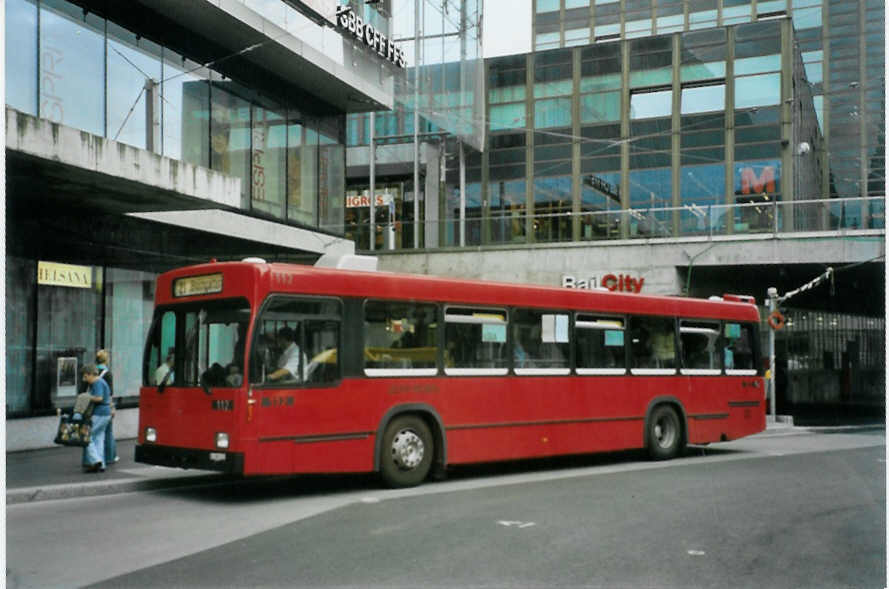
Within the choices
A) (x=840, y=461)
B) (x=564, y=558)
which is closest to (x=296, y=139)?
(x=840, y=461)

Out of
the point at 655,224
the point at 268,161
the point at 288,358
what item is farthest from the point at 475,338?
the point at 655,224

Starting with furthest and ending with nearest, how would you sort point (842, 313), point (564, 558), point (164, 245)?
point (842, 313)
point (164, 245)
point (564, 558)

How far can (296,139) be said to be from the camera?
23.8 m

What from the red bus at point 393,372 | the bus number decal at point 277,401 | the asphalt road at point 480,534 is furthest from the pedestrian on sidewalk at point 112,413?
the bus number decal at point 277,401

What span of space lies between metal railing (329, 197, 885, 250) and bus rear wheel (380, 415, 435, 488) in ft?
43.0

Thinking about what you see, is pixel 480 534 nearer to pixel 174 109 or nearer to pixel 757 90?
pixel 174 109

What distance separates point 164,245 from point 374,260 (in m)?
8.24

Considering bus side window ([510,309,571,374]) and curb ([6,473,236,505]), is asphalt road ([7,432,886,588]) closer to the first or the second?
curb ([6,473,236,505])

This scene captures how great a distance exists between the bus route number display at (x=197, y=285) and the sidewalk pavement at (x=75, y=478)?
95.3 inches

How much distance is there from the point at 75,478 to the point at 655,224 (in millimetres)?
20224

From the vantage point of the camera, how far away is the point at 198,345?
11578mm

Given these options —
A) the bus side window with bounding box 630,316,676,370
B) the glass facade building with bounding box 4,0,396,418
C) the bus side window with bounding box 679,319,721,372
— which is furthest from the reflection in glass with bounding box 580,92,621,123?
the bus side window with bounding box 630,316,676,370

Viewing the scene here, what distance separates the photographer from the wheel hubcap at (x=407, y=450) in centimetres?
1238

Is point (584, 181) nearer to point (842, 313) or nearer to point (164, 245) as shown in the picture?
point (842, 313)
